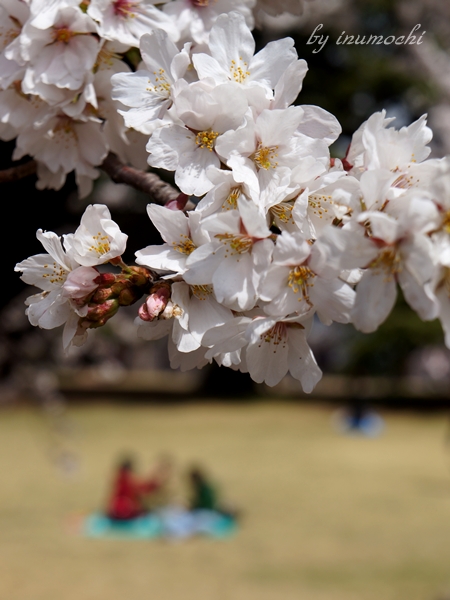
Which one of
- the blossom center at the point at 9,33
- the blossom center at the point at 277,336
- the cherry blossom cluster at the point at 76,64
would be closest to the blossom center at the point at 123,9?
the cherry blossom cluster at the point at 76,64

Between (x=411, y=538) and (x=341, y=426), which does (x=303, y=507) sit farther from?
(x=341, y=426)

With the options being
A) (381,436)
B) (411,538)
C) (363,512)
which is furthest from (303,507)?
(381,436)

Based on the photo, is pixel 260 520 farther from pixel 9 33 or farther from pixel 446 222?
pixel 446 222

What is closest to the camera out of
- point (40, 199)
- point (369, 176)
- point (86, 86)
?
point (369, 176)

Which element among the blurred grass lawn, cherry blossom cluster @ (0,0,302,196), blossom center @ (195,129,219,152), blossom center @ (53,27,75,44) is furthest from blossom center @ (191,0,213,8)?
the blurred grass lawn

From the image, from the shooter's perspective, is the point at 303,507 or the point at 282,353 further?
the point at 303,507

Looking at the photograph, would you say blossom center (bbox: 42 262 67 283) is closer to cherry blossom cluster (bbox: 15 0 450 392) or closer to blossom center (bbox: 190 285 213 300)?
cherry blossom cluster (bbox: 15 0 450 392)

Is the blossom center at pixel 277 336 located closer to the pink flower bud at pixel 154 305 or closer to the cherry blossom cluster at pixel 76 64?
the pink flower bud at pixel 154 305
